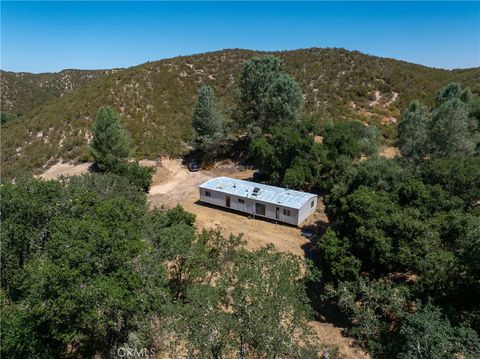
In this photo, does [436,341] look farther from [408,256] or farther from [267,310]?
[267,310]

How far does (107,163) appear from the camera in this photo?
31625 mm

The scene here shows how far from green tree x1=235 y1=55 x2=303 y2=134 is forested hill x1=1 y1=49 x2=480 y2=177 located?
18.3ft

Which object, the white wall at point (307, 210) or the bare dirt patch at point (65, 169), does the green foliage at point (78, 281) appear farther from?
the bare dirt patch at point (65, 169)

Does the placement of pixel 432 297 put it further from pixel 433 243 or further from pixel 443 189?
pixel 443 189

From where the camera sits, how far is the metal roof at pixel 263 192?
26.5 m

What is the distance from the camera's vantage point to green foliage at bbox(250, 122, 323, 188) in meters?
28.9

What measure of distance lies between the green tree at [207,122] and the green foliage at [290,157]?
8.34 metres

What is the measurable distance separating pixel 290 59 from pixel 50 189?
6299 centimetres

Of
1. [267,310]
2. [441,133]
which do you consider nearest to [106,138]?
[267,310]

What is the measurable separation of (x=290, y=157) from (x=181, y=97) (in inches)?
1244

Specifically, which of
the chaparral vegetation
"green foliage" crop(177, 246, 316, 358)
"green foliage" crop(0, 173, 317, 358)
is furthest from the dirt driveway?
"green foliage" crop(177, 246, 316, 358)

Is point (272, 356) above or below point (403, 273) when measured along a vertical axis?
above

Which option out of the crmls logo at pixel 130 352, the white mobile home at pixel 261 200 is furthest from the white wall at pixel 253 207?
the crmls logo at pixel 130 352

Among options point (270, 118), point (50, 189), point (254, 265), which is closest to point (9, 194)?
point (50, 189)
